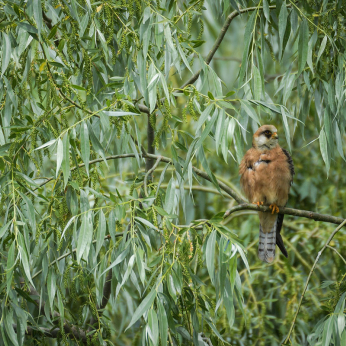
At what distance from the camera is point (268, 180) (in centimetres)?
359

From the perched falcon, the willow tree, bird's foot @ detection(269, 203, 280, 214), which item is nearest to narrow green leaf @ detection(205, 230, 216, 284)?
the willow tree

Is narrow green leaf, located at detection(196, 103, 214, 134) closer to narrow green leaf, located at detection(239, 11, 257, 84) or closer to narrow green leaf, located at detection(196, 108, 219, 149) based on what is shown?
narrow green leaf, located at detection(196, 108, 219, 149)

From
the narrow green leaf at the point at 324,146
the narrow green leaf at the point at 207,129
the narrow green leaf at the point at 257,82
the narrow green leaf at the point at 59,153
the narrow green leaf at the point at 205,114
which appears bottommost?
the narrow green leaf at the point at 324,146

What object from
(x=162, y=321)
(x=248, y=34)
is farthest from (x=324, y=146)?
(x=162, y=321)

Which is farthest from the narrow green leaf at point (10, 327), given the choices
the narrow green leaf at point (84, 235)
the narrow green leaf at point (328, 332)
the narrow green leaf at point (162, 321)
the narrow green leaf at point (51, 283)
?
the narrow green leaf at point (328, 332)

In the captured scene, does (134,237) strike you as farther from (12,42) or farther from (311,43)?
(311,43)

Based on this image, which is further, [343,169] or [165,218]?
[343,169]

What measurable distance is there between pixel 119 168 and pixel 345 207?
77.1 inches

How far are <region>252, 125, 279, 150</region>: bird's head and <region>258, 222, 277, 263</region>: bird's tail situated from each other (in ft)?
1.79

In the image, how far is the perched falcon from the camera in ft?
11.8

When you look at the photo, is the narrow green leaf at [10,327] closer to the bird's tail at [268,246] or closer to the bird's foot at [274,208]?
the bird's foot at [274,208]

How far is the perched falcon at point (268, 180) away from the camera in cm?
359

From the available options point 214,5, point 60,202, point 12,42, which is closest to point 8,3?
point 12,42

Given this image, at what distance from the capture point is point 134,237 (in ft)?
6.08
